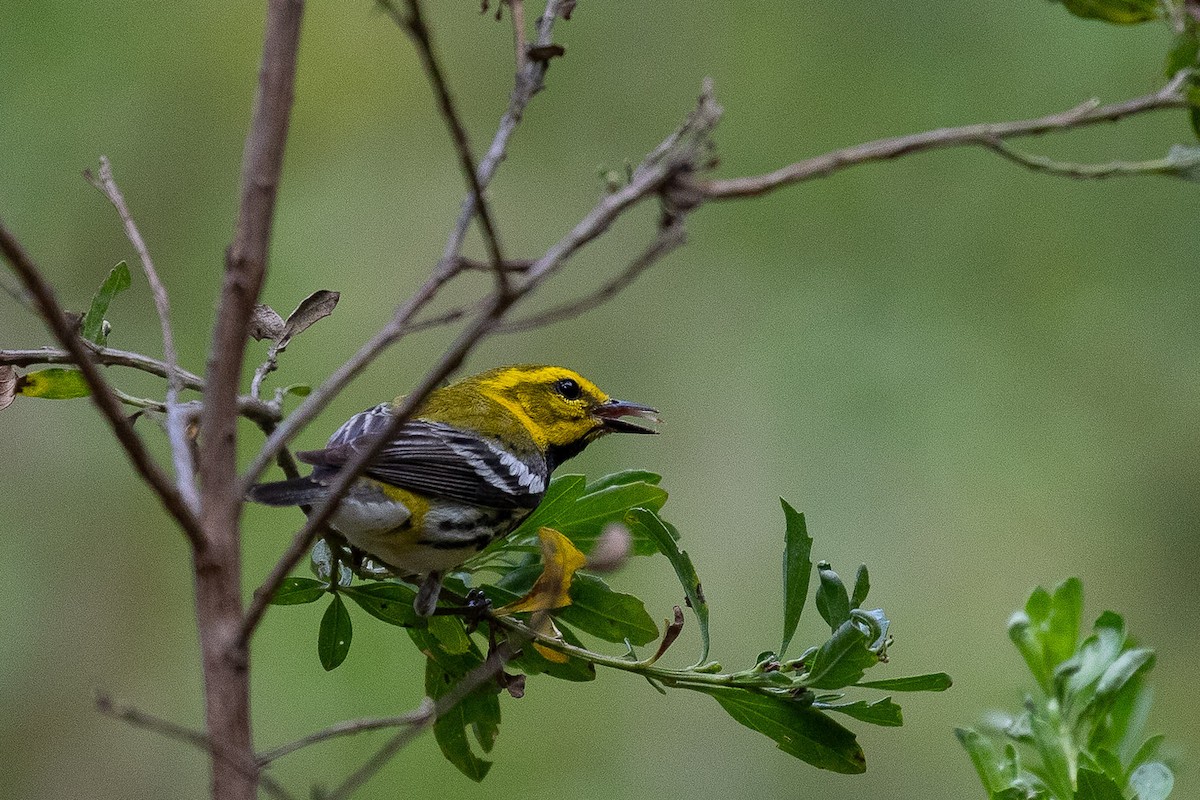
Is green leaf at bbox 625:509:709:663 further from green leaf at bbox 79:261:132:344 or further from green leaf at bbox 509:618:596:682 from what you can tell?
green leaf at bbox 79:261:132:344

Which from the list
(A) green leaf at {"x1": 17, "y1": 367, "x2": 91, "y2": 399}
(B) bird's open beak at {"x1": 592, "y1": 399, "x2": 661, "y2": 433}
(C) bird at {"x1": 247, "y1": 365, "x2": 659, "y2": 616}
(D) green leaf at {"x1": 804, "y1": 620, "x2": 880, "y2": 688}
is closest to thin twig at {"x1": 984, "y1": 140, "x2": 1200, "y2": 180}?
(D) green leaf at {"x1": 804, "y1": 620, "x2": 880, "y2": 688}

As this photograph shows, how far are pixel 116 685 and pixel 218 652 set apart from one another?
157 inches

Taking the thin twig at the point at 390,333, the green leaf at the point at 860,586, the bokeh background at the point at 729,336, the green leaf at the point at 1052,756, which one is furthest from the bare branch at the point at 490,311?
the bokeh background at the point at 729,336

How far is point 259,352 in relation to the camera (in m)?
4.59

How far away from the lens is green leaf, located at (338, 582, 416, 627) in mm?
1741

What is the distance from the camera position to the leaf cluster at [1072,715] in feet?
5.02

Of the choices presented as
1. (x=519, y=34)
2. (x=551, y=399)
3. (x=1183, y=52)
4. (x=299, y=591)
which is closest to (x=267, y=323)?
(x=299, y=591)

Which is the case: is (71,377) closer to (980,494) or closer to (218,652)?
(218,652)

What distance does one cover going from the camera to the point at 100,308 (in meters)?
1.75

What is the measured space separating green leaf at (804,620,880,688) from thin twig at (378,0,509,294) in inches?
27.4

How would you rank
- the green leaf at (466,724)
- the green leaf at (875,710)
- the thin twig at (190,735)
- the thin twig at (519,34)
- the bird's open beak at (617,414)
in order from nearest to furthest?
the thin twig at (190,735), the thin twig at (519,34), the green leaf at (875,710), the green leaf at (466,724), the bird's open beak at (617,414)

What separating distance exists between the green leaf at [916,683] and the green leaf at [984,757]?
8 centimetres

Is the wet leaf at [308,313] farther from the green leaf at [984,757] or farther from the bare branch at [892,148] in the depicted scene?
the green leaf at [984,757]

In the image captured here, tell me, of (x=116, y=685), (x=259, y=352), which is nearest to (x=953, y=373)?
(x=259, y=352)
